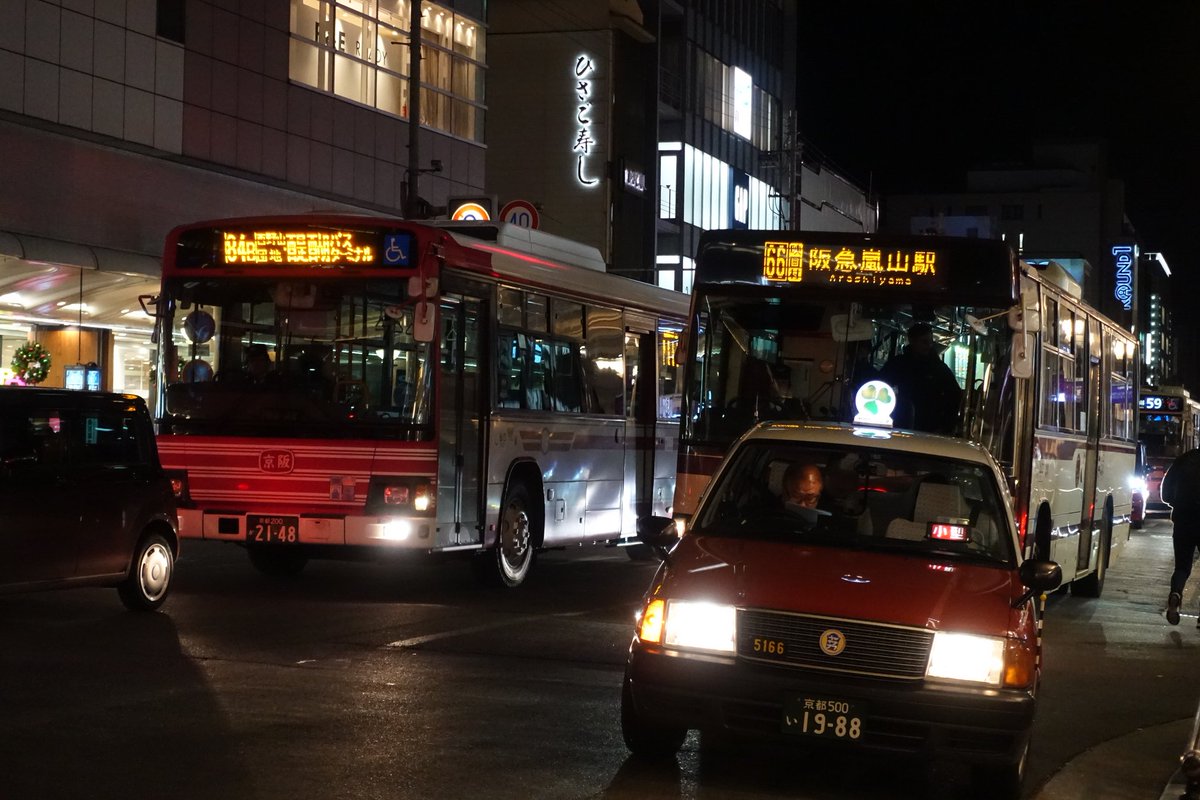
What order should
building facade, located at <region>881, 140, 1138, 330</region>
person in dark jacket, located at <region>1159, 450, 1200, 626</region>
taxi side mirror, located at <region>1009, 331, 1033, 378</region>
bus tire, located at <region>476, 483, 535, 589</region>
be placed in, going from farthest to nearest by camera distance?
1. building facade, located at <region>881, 140, 1138, 330</region>
2. person in dark jacket, located at <region>1159, 450, 1200, 626</region>
3. bus tire, located at <region>476, 483, 535, 589</region>
4. taxi side mirror, located at <region>1009, 331, 1033, 378</region>

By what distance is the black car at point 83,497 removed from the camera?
1238 cm

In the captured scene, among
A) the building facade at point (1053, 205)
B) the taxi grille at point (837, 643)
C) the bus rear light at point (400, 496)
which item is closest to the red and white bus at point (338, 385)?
the bus rear light at point (400, 496)

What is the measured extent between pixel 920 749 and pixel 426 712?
302 cm

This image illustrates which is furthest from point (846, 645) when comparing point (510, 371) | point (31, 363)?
point (31, 363)

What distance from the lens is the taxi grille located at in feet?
24.5

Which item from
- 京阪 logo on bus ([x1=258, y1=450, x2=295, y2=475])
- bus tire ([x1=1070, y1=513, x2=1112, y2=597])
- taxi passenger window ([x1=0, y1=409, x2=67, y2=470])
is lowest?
bus tire ([x1=1070, y1=513, x2=1112, y2=597])

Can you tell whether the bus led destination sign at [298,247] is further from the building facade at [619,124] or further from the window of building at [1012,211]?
the window of building at [1012,211]

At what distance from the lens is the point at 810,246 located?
Answer: 45.2 ft

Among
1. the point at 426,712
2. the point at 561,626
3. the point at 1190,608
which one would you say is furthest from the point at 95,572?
the point at 1190,608

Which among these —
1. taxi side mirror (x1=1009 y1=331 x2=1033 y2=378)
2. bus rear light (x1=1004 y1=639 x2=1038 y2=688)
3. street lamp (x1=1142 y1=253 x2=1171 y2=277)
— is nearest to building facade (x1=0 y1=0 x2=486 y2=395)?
taxi side mirror (x1=1009 y1=331 x2=1033 y2=378)

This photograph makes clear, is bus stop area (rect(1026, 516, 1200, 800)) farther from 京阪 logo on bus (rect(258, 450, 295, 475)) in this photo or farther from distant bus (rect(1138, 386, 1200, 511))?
distant bus (rect(1138, 386, 1200, 511))

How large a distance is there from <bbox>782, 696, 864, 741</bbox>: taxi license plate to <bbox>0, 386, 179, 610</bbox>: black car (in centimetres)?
698

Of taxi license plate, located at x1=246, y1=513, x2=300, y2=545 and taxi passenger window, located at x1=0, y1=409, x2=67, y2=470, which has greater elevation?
taxi passenger window, located at x1=0, y1=409, x2=67, y2=470

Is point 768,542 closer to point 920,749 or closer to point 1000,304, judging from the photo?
point 920,749
